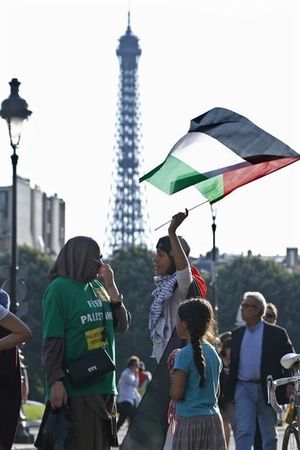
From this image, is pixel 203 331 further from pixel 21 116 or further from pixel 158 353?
pixel 21 116

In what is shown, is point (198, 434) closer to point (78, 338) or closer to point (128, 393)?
point (78, 338)

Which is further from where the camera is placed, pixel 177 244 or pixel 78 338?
pixel 177 244

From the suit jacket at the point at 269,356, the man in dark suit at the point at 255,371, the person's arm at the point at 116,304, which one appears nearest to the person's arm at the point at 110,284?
the person's arm at the point at 116,304

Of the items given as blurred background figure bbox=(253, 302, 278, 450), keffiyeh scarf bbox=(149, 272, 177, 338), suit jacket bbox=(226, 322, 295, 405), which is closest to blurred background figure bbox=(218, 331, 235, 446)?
blurred background figure bbox=(253, 302, 278, 450)

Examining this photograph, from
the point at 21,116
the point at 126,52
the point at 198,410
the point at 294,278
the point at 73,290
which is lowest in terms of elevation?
the point at 198,410

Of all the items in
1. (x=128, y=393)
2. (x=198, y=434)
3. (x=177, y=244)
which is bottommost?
(x=198, y=434)

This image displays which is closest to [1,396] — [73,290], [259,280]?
[73,290]

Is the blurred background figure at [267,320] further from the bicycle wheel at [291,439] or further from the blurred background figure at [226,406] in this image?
the bicycle wheel at [291,439]

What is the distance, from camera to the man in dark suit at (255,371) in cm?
1491

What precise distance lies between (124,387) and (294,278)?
69222 mm

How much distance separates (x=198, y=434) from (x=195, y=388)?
263mm

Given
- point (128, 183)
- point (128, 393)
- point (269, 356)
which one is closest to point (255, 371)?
point (269, 356)

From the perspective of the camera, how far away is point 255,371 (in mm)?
14930

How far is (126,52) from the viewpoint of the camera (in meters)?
194
